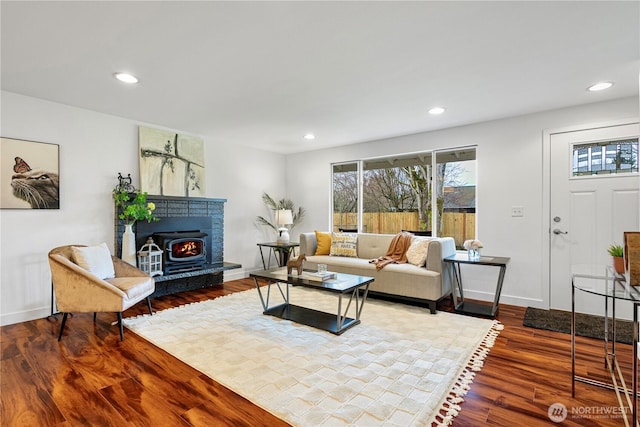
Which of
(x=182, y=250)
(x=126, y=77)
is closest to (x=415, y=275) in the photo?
(x=182, y=250)

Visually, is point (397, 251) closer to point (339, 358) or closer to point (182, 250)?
point (339, 358)

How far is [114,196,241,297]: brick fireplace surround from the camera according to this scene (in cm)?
407

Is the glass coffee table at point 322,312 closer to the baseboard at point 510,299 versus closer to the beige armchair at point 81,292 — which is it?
the beige armchair at point 81,292

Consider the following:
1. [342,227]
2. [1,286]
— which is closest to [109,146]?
[1,286]

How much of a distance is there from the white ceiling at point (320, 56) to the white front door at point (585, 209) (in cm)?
48

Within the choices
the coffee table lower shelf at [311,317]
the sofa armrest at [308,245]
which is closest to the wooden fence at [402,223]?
the sofa armrest at [308,245]

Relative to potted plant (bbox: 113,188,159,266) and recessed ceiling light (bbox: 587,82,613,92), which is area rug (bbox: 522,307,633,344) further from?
potted plant (bbox: 113,188,159,266)

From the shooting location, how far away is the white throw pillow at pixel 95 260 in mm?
2980

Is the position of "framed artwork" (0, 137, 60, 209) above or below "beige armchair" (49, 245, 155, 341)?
above

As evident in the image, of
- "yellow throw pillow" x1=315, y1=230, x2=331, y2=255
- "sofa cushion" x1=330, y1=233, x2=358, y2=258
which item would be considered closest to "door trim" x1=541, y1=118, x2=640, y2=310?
"sofa cushion" x1=330, y1=233, x2=358, y2=258

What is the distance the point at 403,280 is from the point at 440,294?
438mm

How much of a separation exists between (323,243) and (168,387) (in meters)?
3.23

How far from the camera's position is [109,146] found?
3.91 meters

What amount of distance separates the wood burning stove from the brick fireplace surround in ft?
0.35
